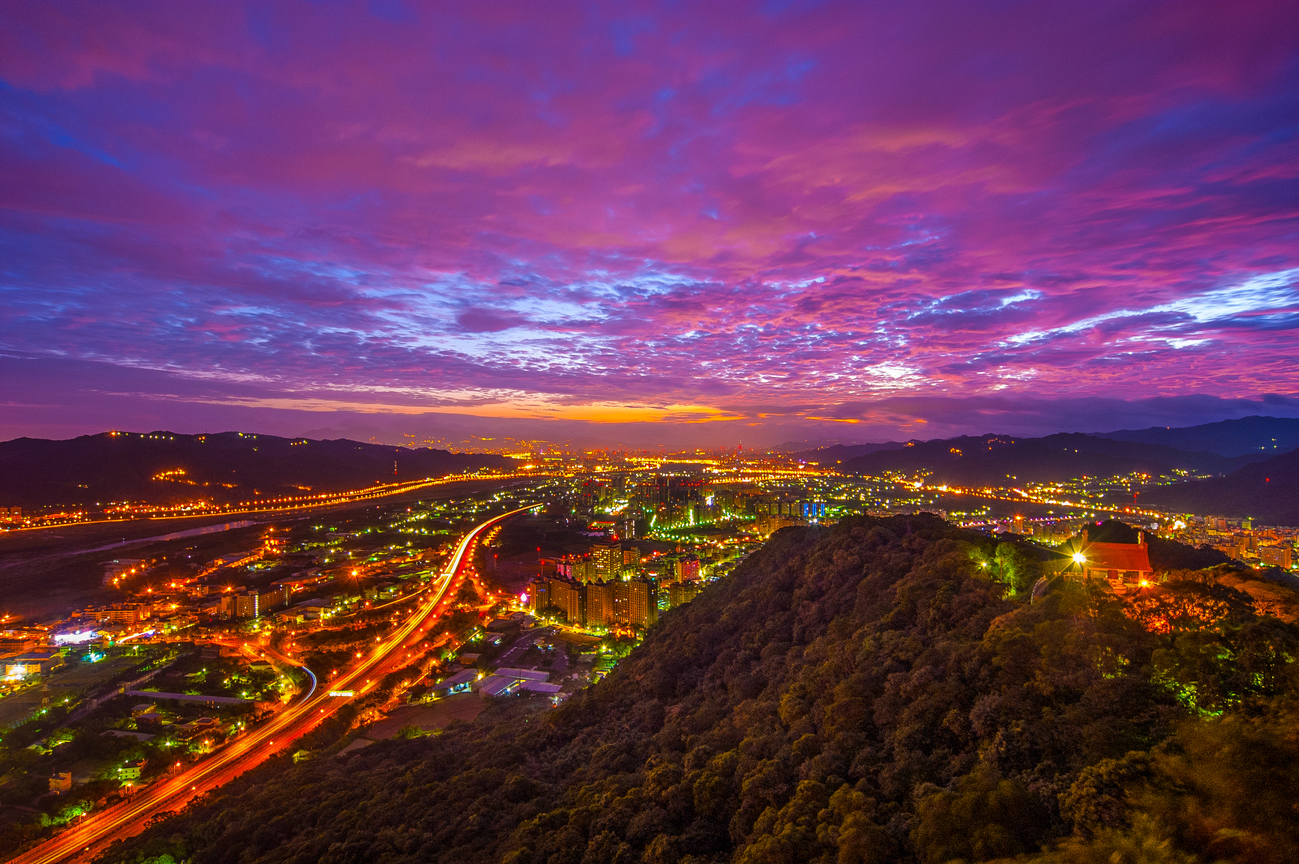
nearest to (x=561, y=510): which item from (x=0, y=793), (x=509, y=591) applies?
(x=509, y=591)

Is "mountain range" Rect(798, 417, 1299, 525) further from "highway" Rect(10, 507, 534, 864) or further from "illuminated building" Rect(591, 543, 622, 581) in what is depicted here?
"highway" Rect(10, 507, 534, 864)

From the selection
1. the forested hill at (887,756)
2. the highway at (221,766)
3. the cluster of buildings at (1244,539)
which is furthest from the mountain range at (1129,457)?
the highway at (221,766)

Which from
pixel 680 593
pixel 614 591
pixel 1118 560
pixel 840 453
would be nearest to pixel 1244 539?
pixel 1118 560

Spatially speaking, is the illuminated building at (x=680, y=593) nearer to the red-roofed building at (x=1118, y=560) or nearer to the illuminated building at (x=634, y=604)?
the illuminated building at (x=634, y=604)

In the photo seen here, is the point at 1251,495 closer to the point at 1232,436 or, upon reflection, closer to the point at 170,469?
the point at 1232,436

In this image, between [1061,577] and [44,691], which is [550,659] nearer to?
[44,691]

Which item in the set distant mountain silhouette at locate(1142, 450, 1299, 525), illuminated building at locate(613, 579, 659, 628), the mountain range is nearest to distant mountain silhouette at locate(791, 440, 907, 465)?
the mountain range
